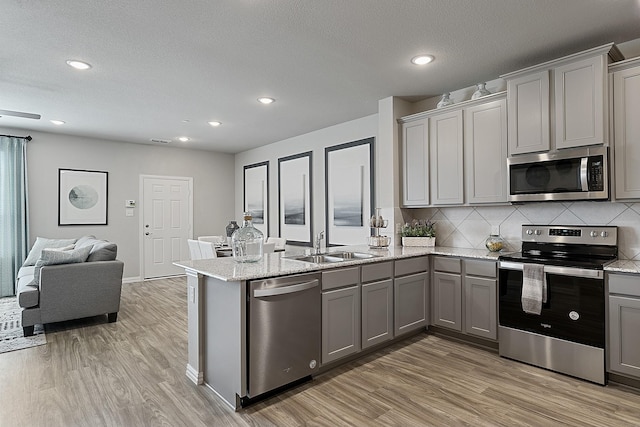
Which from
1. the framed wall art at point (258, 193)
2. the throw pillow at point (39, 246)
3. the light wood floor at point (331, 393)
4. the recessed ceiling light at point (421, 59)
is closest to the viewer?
the light wood floor at point (331, 393)

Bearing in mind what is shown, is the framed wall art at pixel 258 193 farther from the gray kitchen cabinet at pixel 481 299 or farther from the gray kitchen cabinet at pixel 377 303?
the gray kitchen cabinet at pixel 481 299

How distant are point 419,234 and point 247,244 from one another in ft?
7.13

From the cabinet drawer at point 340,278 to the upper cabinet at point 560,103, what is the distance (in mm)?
1806

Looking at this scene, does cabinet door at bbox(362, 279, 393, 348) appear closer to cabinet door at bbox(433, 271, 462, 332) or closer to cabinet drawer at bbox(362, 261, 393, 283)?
cabinet drawer at bbox(362, 261, 393, 283)

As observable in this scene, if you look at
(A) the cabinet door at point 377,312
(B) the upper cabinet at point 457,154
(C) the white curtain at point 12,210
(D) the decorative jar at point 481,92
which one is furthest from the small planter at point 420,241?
(C) the white curtain at point 12,210

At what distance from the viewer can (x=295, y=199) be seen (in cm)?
619

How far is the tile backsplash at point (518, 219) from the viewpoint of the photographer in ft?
9.51

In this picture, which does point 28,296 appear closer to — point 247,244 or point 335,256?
point 247,244

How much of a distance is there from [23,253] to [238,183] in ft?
12.7

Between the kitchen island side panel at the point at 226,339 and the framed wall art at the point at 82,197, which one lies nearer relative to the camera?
the kitchen island side panel at the point at 226,339

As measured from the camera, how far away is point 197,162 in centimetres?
745

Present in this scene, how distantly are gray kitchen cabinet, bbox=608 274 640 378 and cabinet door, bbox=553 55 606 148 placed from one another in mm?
1066

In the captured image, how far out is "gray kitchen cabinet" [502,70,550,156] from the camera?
298cm

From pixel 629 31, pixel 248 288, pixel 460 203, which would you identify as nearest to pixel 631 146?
pixel 629 31
